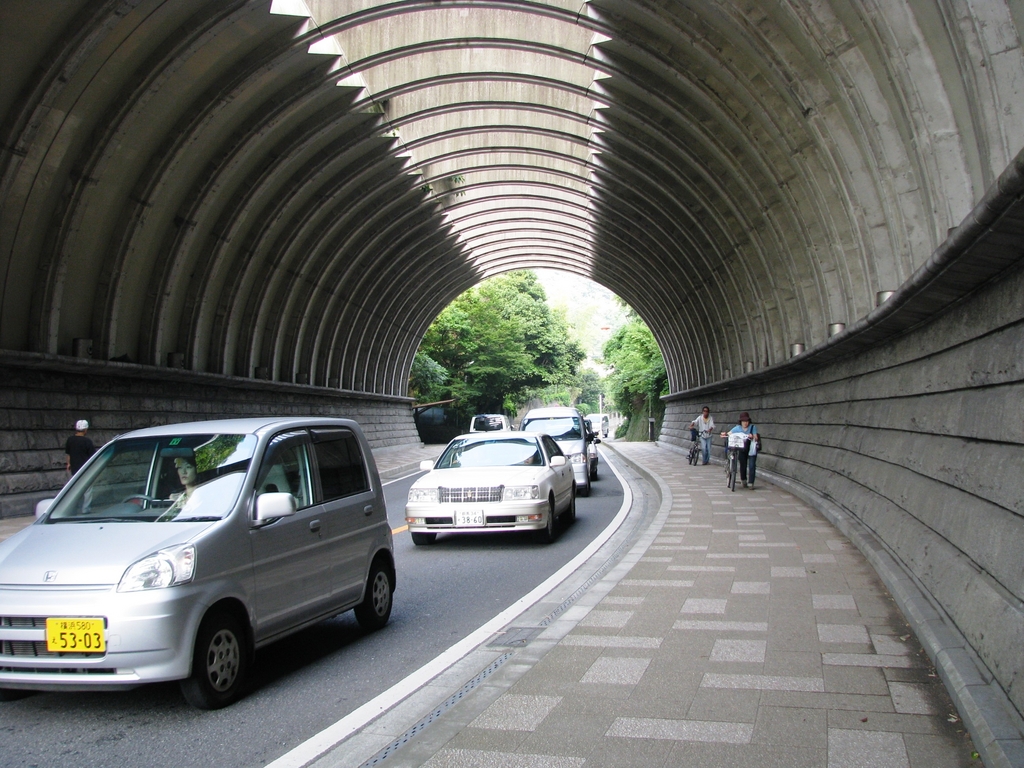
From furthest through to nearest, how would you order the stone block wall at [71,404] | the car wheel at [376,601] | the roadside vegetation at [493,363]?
the roadside vegetation at [493,363]
the stone block wall at [71,404]
the car wheel at [376,601]

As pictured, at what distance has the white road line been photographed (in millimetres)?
4446

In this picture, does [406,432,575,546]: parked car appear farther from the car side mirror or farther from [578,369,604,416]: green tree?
[578,369,604,416]: green tree

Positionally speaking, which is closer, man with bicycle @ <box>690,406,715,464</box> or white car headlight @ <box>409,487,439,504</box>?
white car headlight @ <box>409,487,439,504</box>

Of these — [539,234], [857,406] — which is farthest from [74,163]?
[539,234]

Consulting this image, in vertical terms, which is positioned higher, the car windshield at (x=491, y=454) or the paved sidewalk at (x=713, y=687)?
the car windshield at (x=491, y=454)

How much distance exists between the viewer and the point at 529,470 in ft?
39.7

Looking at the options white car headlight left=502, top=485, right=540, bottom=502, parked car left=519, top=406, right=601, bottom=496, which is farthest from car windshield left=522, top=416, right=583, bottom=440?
white car headlight left=502, top=485, right=540, bottom=502

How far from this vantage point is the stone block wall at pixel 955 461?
4.87m

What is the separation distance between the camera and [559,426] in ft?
68.6

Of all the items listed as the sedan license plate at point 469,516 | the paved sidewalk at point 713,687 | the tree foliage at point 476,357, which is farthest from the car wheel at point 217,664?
the tree foliage at point 476,357

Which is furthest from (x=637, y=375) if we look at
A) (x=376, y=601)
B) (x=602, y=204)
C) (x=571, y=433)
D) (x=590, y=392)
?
(x=590, y=392)

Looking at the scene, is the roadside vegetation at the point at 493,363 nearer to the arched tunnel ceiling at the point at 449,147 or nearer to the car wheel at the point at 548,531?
the arched tunnel ceiling at the point at 449,147

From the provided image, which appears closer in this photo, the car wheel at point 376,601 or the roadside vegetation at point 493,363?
the car wheel at point 376,601

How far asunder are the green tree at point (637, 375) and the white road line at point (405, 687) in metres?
42.5
